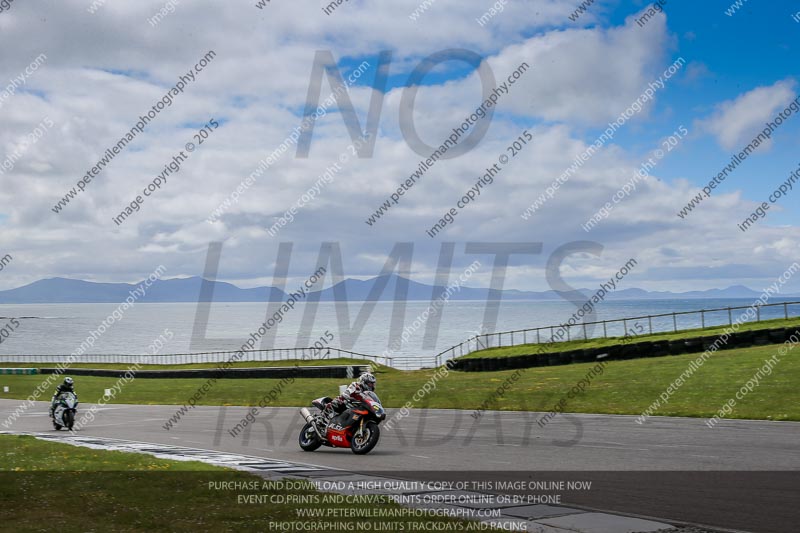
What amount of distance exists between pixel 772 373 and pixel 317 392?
21.7m

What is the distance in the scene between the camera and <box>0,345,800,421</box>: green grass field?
2491cm

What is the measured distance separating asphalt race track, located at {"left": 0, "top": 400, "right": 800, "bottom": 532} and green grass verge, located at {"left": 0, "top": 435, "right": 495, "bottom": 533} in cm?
286

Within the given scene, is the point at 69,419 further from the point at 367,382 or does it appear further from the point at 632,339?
the point at 632,339

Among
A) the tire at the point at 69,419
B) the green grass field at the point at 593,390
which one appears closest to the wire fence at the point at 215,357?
the green grass field at the point at 593,390

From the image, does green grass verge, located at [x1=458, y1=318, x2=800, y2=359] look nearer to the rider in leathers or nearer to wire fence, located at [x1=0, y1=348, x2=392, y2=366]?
wire fence, located at [x1=0, y1=348, x2=392, y2=366]

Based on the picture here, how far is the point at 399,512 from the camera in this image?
385 inches

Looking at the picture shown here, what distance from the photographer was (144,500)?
35.3ft

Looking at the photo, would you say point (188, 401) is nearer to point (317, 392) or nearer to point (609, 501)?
point (317, 392)

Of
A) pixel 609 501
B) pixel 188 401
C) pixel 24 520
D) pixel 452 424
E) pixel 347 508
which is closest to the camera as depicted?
pixel 24 520

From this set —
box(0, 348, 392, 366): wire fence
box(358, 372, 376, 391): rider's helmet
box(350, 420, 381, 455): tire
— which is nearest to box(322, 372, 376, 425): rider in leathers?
box(358, 372, 376, 391): rider's helmet

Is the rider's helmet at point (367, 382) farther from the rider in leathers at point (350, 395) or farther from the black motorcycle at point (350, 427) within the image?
the black motorcycle at point (350, 427)

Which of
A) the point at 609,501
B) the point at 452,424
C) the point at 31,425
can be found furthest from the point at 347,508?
the point at 31,425

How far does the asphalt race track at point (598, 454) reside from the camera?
10562 mm

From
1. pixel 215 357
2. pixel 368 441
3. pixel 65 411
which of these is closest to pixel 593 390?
pixel 368 441
